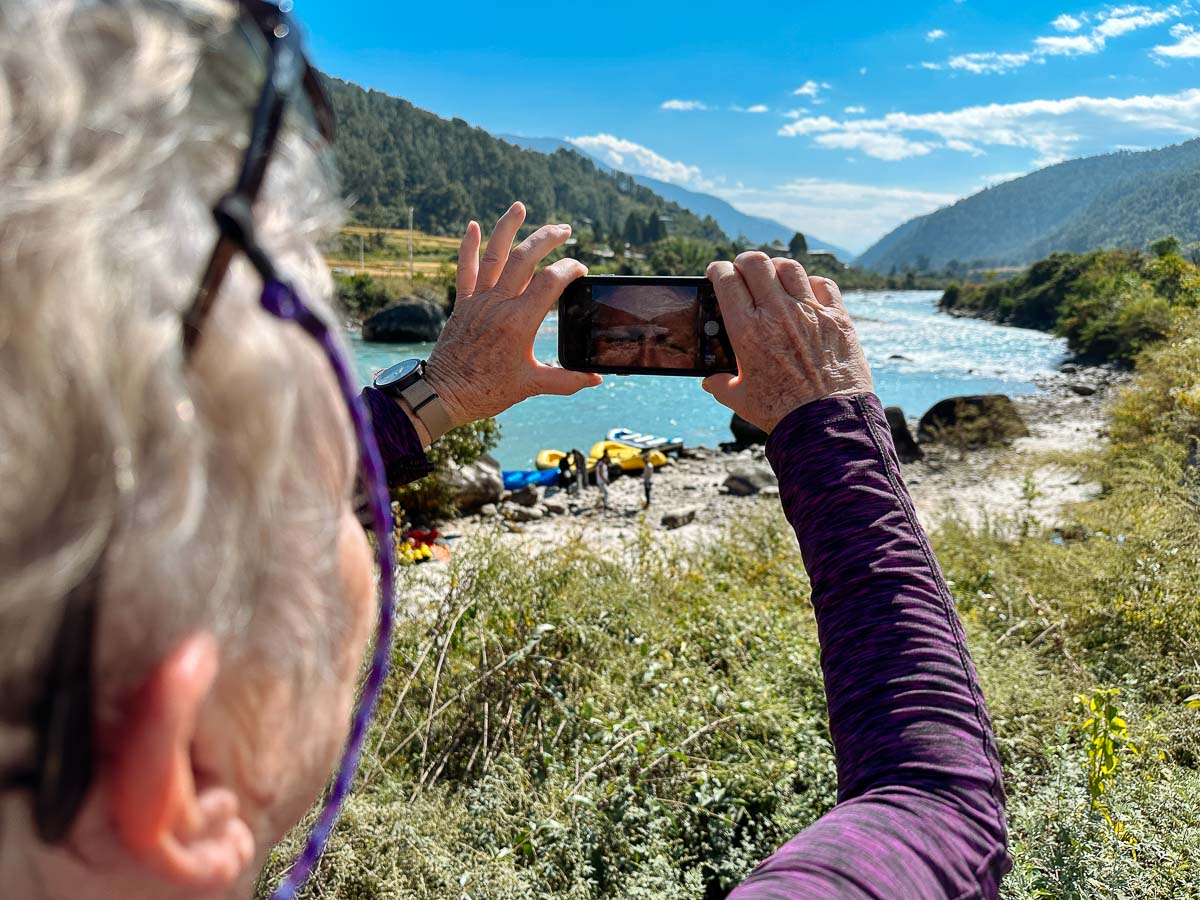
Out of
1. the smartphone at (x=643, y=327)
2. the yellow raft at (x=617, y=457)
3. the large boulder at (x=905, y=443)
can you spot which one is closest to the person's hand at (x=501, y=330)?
the smartphone at (x=643, y=327)

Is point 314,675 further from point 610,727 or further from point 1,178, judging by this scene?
point 610,727

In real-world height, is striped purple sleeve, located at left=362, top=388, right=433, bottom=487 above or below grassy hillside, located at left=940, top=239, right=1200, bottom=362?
below

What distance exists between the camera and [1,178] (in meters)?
0.47

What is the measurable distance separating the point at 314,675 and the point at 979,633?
4.34 meters

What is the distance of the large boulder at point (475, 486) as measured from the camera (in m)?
12.6

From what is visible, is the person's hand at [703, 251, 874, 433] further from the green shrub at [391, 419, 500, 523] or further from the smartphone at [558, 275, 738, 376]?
the green shrub at [391, 419, 500, 523]

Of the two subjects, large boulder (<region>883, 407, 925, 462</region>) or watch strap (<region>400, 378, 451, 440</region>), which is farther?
large boulder (<region>883, 407, 925, 462</region>)

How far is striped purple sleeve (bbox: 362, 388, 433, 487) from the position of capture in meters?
1.55

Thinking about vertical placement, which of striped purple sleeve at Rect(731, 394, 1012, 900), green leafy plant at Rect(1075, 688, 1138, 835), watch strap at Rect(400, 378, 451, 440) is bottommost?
green leafy plant at Rect(1075, 688, 1138, 835)

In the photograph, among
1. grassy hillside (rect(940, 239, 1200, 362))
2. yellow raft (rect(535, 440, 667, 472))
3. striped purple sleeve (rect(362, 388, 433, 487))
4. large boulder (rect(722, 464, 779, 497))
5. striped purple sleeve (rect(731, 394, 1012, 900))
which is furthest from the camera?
grassy hillside (rect(940, 239, 1200, 362))

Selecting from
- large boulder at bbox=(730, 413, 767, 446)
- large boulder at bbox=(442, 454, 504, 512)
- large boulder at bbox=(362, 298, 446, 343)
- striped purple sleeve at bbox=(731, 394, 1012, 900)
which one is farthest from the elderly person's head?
large boulder at bbox=(362, 298, 446, 343)

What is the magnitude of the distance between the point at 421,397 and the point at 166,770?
1.13 meters

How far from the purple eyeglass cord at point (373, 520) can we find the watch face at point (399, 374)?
37.1 inches

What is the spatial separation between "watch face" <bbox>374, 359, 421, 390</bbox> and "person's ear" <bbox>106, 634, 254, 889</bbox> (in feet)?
3.72
